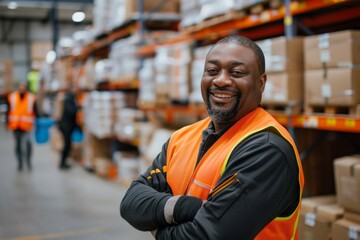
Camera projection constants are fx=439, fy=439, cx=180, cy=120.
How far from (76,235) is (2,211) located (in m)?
1.80

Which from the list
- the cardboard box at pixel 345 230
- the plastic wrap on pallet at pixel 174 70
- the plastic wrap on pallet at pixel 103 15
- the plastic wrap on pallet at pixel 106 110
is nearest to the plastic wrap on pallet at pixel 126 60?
the plastic wrap on pallet at pixel 106 110

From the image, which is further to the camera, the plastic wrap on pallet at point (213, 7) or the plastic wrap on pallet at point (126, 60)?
the plastic wrap on pallet at point (126, 60)

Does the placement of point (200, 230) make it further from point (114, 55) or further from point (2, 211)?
point (114, 55)

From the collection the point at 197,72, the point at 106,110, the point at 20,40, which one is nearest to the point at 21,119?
the point at 106,110

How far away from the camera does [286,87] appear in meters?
4.20

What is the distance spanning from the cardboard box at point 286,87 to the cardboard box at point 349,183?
2.99 feet

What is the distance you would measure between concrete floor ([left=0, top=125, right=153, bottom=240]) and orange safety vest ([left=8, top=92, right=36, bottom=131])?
108 cm

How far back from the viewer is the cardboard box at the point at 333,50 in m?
3.61

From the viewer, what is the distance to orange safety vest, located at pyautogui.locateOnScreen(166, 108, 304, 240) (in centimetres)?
194

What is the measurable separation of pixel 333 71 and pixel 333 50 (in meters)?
0.18

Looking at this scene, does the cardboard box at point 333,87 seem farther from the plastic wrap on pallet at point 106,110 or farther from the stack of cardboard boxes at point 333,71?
the plastic wrap on pallet at point 106,110

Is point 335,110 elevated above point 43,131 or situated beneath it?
elevated above

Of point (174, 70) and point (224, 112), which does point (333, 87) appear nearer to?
point (224, 112)

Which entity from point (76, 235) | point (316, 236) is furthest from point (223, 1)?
point (76, 235)
